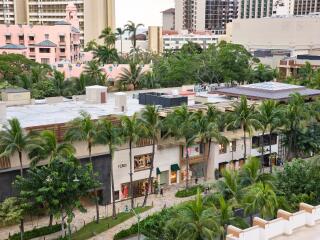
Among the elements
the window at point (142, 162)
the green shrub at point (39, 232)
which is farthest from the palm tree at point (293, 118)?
the green shrub at point (39, 232)

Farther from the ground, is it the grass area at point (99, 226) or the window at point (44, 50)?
the window at point (44, 50)

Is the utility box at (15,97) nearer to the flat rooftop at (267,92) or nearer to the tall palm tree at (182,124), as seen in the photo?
the tall palm tree at (182,124)

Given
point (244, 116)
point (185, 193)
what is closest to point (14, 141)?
point (185, 193)

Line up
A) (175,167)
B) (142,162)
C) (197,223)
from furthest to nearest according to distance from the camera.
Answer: (175,167)
(142,162)
(197,223)

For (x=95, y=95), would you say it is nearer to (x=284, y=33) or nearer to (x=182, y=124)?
(x=182, y=124)

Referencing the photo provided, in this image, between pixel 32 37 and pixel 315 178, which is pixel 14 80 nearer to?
pixel 32 37

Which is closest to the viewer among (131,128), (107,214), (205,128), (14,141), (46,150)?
(14,141)

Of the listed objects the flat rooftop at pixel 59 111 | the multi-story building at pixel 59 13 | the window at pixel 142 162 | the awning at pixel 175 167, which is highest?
the multi-story building at pixel 59 13
